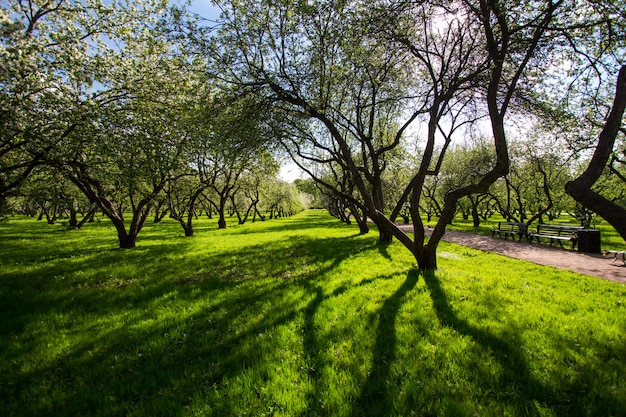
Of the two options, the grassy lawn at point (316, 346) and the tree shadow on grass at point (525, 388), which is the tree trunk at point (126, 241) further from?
the tree shadow on grass at point (525, 388)

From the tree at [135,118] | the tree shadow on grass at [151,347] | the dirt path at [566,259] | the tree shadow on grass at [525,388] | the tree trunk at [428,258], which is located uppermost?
the tree at [135,118]

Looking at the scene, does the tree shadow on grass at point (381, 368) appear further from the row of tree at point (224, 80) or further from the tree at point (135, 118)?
the tree at point (135, 118)

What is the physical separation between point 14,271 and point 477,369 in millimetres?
16486

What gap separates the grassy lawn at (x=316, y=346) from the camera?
379 cm

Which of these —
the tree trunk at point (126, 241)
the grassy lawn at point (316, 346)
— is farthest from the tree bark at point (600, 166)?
the tree trunk at point (126, 241)

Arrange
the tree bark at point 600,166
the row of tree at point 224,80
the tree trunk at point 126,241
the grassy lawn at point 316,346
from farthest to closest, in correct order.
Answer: the tree trunk at point 126,241 → the row of tree at point 224,80 → the tree bark at point 600,166 → the grassy lawn at point 316,346

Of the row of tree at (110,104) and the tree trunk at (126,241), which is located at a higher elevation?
the row of tree at (110,104)

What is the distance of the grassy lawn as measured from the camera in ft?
12.4

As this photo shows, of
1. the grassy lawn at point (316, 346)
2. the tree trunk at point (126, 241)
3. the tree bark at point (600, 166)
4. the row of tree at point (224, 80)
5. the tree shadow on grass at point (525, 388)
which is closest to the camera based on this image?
the tree shadow on grass at point (525, 388)

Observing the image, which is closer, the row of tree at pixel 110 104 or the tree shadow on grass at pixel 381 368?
the tree shadow on grass at pixel 381 368

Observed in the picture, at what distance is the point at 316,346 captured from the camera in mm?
5207

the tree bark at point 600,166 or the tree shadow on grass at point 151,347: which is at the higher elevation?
the tree bark at point 600,166

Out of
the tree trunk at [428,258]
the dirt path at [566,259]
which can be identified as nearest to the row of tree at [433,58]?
the tree trunk at [428,258]

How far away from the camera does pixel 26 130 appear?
9.32 meters
